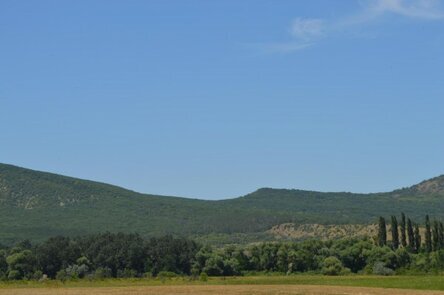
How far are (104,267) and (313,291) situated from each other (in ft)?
240

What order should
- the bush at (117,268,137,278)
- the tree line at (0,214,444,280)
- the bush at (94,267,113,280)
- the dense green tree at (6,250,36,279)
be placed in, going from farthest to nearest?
the bush at (117,268,137,278) → the tree line at (0,214,444,280) → the dense green tree at (6,250,36,279) → the bush at (94,267,113,280)

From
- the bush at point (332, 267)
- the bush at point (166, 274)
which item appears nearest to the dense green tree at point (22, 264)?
the bush at point (166, 274)

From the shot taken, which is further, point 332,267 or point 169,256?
point 169,256

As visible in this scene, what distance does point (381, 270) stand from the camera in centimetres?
13162

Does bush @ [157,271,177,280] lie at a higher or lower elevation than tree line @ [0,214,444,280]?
lower

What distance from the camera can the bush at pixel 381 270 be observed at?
12980 cm

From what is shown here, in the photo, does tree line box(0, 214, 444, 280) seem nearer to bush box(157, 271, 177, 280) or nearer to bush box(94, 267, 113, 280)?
bush box(157, 271, 177, 280)

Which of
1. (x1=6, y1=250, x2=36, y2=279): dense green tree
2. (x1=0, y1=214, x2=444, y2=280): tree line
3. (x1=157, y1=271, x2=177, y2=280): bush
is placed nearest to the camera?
(x1=157, y1=271, x2=177, y2=280): bush

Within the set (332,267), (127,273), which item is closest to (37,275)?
(127,273)

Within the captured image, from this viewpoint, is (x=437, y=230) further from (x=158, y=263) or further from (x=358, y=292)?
(x=358, y=292)

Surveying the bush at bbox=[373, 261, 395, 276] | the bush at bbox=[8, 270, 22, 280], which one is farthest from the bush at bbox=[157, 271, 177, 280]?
the bush at bbox=[373, 261, 395, 276]

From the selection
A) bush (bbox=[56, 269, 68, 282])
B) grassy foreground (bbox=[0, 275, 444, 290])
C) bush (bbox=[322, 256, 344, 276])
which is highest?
bush (bbox=[322, 256, 344, 276])

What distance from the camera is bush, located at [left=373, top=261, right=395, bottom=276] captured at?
130 metres

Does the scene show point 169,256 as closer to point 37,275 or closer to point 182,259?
point 182,259
